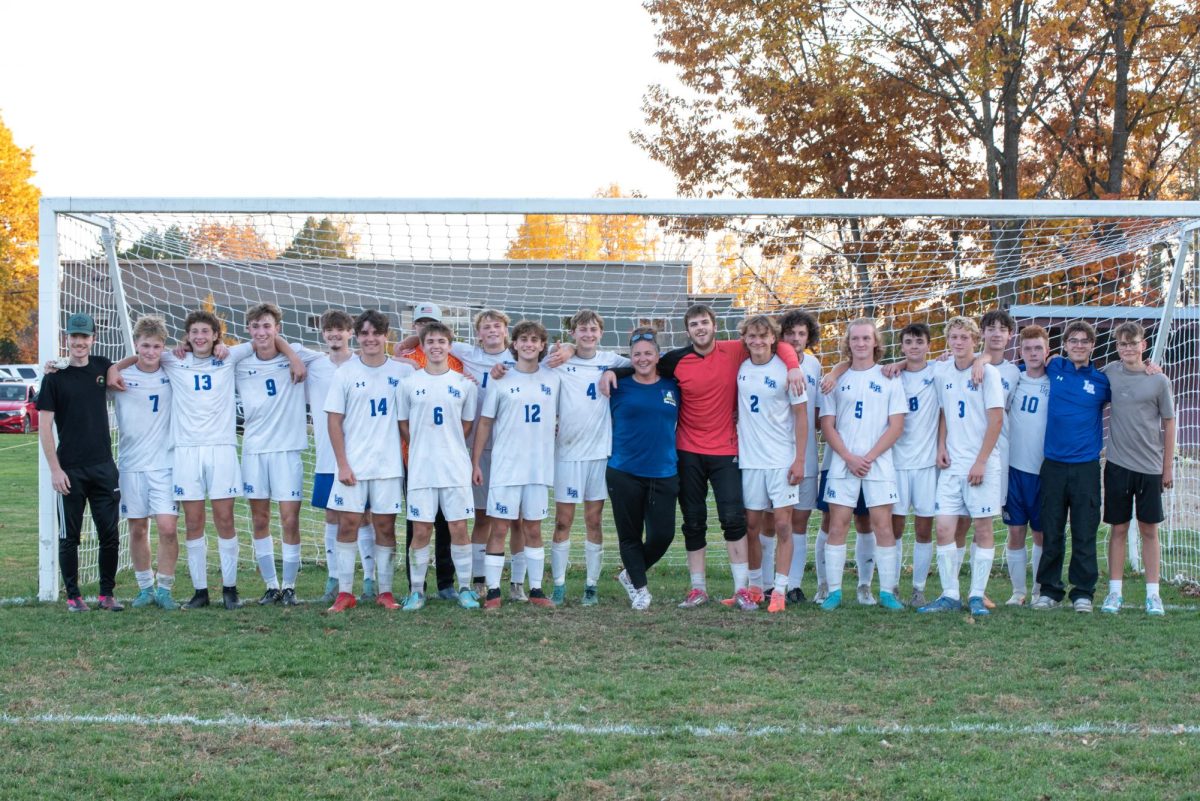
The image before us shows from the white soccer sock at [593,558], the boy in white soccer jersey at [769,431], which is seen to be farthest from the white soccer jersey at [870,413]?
the white soccer sock at [593,558]

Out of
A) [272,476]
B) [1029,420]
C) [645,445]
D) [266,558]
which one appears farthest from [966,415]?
[266,558]

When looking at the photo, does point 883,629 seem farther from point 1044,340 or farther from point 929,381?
point 1044,340

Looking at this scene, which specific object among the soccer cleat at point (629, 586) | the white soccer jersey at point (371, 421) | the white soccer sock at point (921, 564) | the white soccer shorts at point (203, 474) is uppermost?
the white soccer jersey at point (371, 421)

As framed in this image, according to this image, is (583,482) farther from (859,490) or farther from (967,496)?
(967,496)

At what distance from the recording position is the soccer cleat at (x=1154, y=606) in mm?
7105

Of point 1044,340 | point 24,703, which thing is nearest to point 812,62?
point 1044,340

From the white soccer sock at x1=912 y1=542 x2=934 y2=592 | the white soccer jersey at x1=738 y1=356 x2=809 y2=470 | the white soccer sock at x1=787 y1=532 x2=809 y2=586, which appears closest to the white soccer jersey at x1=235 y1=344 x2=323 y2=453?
the white soccer jersey at x1=738 y1=356 x2=809 y2=470

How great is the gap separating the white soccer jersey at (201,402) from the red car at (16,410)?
2262 centimetres

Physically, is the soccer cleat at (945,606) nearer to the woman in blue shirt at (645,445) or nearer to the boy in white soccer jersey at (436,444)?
the woman in blue shirt at (645,445)

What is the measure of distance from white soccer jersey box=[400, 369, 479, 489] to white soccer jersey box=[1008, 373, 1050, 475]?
3604 millimetres

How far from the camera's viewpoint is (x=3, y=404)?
27.4m

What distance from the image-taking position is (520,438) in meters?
7.15

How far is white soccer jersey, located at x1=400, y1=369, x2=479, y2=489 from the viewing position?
698 centimetres

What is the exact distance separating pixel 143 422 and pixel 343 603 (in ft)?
5.71
